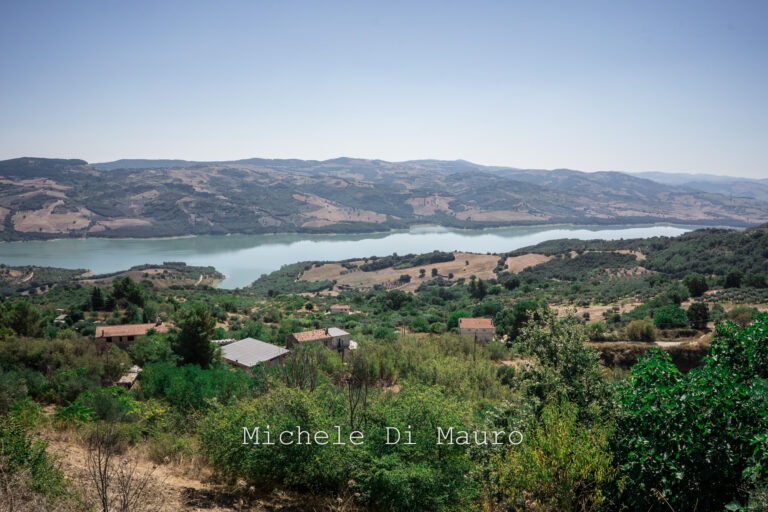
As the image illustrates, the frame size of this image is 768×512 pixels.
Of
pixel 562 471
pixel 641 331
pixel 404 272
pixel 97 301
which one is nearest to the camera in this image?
pixel 562 471

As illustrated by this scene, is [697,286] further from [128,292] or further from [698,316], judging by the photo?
[128,292]

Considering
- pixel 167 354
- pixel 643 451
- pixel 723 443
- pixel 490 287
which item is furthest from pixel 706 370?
pixel 490 287

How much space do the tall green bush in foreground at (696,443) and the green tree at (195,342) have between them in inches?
721

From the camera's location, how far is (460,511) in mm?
6996

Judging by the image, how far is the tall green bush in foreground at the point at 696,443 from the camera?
5.51m

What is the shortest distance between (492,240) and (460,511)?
16157 cm

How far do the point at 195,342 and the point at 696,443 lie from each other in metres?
19.5

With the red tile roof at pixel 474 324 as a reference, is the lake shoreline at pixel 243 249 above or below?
below

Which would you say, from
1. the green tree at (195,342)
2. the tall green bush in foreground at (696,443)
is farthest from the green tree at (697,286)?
the tall green bush in foreground at (696,443)

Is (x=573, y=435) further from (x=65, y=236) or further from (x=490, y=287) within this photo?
(x=65, y=236)

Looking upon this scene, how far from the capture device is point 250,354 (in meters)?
23.5

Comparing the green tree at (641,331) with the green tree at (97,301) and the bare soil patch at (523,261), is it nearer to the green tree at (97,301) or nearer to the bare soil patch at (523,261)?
the green tree at (97,301)

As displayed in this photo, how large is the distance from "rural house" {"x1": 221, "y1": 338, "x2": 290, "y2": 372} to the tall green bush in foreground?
56.9 feet

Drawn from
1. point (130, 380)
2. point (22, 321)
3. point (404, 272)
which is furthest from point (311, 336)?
point (404, 272)
